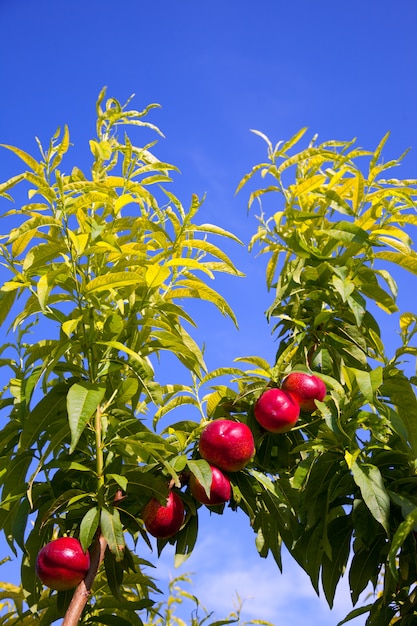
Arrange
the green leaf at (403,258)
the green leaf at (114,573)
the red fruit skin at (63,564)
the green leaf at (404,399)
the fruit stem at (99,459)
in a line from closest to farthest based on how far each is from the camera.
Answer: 1. the red fruit skin at (63,564)
2. the fruit stem at (99,459)
3. the green leaf at (114,573)
4. the green leaf at (404,399)
5. the green leaf at (403,258)

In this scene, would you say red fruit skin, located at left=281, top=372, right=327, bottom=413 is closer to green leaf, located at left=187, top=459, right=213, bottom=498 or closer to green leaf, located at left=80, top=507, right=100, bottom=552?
green leaf, located at left=187, top=459, right=213, bottom=498

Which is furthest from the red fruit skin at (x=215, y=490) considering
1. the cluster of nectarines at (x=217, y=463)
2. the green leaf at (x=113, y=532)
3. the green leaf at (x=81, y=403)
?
the green leaf at (x=81, y=403)

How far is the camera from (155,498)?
6.63 feet

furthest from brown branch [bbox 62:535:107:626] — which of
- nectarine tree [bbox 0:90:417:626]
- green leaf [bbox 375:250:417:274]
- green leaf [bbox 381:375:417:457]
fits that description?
green leaf [bbox 375:250:417:274]

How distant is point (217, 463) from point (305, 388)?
0.33 meters

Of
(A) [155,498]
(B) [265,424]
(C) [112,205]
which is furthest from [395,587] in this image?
(C) [112,205]

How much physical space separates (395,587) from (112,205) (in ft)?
4.51

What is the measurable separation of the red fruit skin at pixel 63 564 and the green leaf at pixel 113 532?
0.09 m

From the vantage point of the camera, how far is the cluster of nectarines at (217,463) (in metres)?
1.87

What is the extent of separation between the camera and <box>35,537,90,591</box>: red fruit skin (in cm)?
185

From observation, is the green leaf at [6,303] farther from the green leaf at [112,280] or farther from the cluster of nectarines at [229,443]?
the cluster of nectarines at [229,443]

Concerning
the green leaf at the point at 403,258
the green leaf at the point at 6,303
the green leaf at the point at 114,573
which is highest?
the green leaf at the point at 403,258

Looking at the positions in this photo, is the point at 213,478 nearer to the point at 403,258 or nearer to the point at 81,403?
the point at 81,403

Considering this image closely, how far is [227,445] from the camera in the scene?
2.03m
